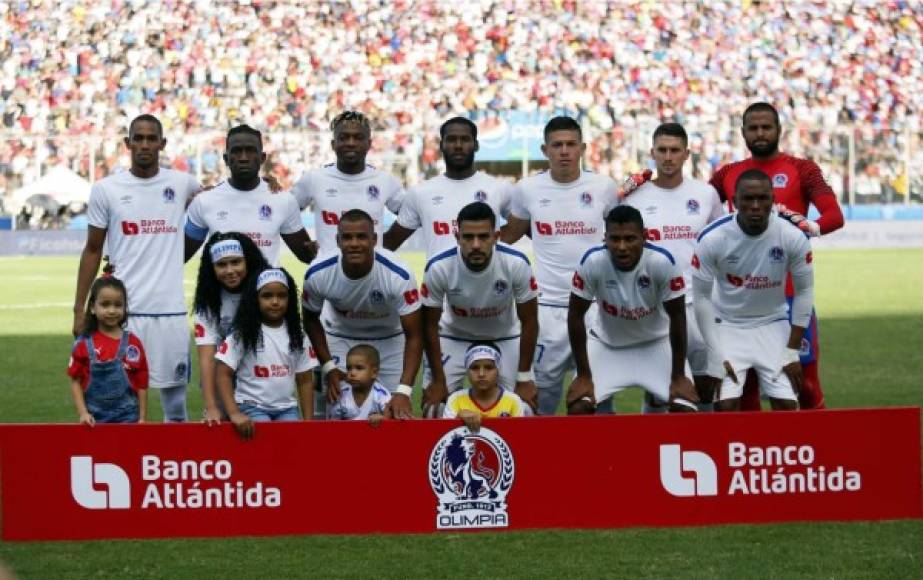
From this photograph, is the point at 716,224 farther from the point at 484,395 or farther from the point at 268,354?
the point at 268,354

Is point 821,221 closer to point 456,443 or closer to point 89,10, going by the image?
point 456,443

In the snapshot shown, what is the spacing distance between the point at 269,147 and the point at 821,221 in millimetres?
24062

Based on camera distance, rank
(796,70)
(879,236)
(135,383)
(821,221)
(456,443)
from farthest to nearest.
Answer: (796,70)
(879,236)
(821,221)
(135,383)
(456,443)

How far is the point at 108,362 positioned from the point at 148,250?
1.06m

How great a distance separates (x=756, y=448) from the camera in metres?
6.70

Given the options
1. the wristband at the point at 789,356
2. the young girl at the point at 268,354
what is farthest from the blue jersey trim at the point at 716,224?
the young girl at the point at 268,354

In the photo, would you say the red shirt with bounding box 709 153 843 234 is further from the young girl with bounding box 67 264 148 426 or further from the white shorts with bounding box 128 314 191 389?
the young girl with bounding box 67 264 148 426

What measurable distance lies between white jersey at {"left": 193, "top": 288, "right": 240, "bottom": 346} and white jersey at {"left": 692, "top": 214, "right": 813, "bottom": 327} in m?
2.45

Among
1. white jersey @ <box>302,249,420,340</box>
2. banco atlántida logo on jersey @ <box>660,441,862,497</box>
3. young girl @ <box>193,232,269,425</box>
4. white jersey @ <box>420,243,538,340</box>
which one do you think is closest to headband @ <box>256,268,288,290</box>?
young girl @ <box>193,232,269,425</box>

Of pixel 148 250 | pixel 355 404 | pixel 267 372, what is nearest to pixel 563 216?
pixel 355 404

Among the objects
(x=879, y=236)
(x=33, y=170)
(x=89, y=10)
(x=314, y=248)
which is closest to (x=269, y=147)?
(x=33, y=170)

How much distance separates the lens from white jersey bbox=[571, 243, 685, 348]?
Answer: 7.72 meters

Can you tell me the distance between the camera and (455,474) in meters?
6.66

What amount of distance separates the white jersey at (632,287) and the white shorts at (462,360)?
0.56 metres
